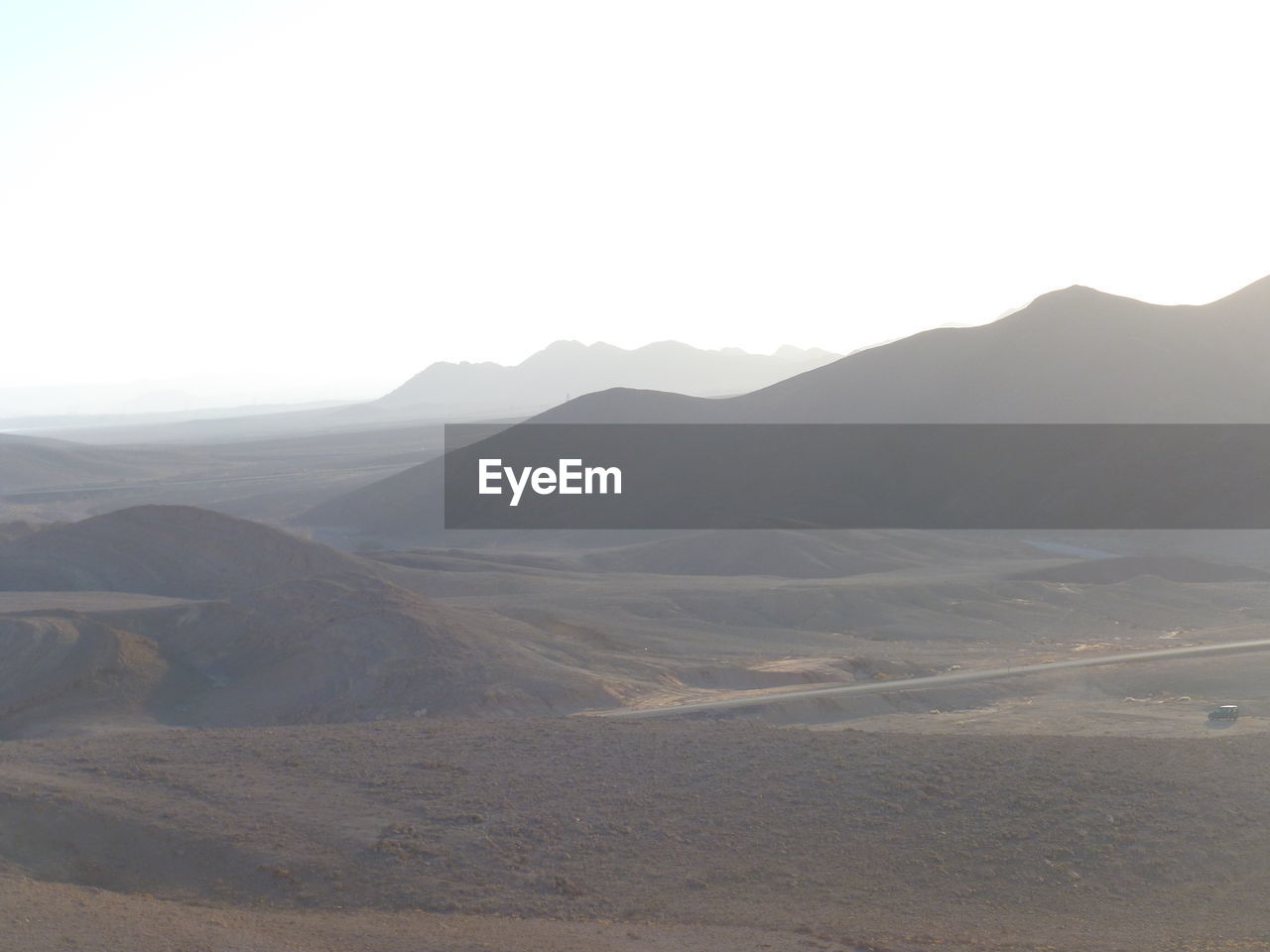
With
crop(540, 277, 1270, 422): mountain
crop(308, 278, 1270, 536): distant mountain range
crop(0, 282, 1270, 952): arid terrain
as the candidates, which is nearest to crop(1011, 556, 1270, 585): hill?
crop(0, 282, 1270, 952): arid terrain

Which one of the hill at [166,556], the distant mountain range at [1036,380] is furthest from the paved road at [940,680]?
the distant mountain range at [1036,380]

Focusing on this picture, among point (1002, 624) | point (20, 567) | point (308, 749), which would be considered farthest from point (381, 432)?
point (308, 749)

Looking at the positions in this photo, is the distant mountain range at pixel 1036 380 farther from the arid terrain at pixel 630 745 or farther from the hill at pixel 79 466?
the hill at pixel 79 466

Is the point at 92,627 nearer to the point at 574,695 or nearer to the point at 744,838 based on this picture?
the point at 574,695

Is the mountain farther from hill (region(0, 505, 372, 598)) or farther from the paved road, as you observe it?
hill (region(0, 505, 372, 598))

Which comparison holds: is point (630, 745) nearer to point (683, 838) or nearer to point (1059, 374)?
point (683, 838)

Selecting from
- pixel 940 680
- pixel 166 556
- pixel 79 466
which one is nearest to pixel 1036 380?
pixel 940 680

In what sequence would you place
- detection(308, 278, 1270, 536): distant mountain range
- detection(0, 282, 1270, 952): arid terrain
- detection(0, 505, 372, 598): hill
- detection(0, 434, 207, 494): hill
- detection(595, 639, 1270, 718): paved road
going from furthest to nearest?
detection(0, 434, 207, 494): hill < detection(308, 278, 1270, 536): distant mountain range < detection(0, 505, 372, 598): hill < detection(595, 639, 1270, 718): paved road < detection(0, 282, 1270, 952): arid terrain
